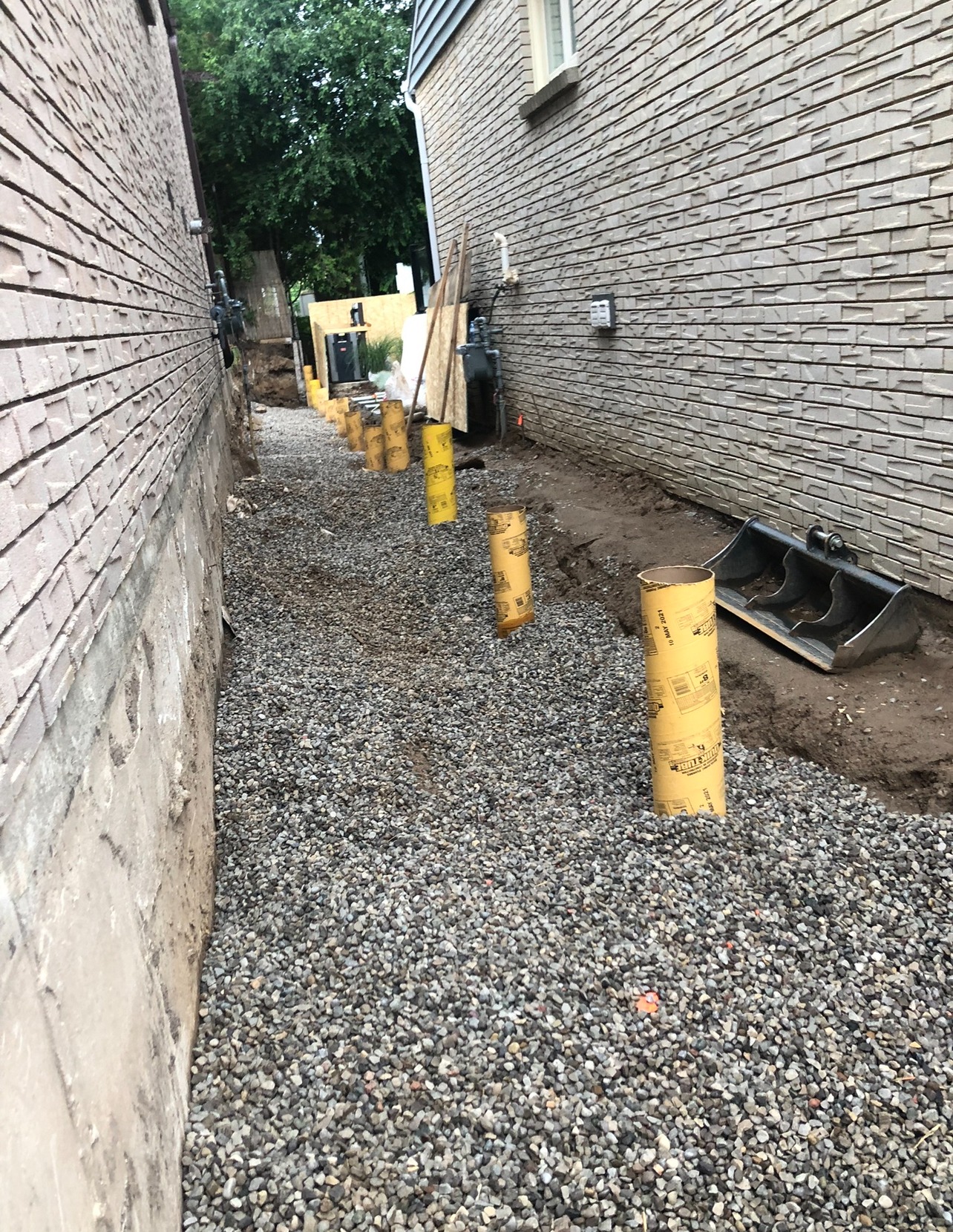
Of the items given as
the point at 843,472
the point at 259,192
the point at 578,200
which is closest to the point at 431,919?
the point at 843,472

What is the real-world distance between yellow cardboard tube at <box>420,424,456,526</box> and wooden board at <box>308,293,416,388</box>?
12165 millimetres

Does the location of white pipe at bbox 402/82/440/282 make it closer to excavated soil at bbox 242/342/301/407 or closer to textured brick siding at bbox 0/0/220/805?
excavated soil at bbox 242/342/301/407

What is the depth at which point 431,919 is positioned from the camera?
2686 mm

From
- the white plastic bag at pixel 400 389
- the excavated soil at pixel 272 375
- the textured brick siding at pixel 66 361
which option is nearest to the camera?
the textured brick siding at pixel 66 361

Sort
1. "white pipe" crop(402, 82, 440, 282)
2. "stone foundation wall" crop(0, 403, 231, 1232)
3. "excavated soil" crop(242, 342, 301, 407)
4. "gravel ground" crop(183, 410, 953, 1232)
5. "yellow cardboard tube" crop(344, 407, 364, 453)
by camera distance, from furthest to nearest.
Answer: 1. "excavated soil" crop(242, 342, 301, 407)
2. "white pipe" crop(402, 82, 440, 282)
3. "yellow cardboard tube" crop(344, 407, 364, 453)
4. "gravel ground" crop(183, 410, 953, 1232)
5. "stone foundation wall" crop(0, 403, 231, 1232)

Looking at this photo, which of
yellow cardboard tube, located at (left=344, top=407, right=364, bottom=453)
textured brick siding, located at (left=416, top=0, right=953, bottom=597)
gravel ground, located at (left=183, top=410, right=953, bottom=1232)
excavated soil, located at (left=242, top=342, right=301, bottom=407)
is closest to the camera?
gravel ground, located at (left=183, top=410, right=953, bottom=1232)

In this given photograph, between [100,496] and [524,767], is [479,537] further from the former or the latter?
[100,496]

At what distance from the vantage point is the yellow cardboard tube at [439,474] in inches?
291

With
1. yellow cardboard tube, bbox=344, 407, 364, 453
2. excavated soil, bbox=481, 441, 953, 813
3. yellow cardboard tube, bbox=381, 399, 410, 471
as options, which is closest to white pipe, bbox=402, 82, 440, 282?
yellow cardboard tube, bbox=344, 407, 364, 453

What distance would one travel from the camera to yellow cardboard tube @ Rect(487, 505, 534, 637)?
16.2 ft

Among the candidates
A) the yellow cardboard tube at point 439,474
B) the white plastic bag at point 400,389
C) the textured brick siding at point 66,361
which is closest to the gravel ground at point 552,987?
the textured brick siding at point 66,361

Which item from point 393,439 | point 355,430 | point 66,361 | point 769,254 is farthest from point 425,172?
point 66,361

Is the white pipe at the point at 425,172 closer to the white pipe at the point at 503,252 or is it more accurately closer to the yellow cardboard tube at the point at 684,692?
the white pipe at the point at 503,252

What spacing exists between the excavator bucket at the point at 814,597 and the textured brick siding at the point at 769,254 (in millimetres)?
188
